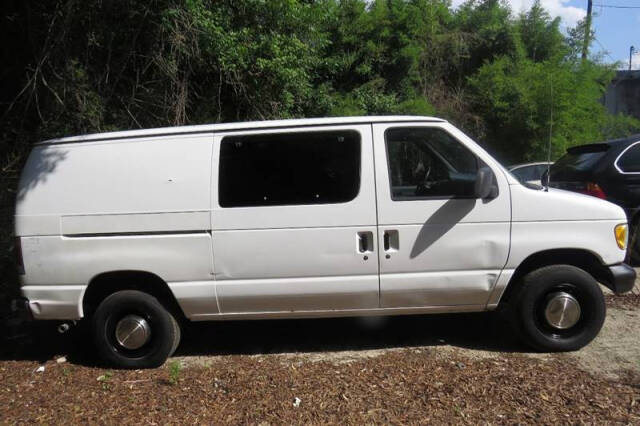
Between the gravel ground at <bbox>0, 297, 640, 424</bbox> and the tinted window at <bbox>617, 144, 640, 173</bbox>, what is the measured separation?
2.33 metres

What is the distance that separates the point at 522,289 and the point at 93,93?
6.33 m

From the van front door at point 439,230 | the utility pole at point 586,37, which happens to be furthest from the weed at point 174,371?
the utility pole at point 586,37

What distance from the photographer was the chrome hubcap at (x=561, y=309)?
14.1 feet

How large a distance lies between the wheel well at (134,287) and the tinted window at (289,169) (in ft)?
3.09

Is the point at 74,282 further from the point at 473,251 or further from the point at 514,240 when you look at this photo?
the point at 514,240

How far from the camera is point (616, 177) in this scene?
6.62m

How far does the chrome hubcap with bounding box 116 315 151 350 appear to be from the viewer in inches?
172

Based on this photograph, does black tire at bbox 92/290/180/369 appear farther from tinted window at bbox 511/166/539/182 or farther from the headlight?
tinted window at bbox 511/166/539/182

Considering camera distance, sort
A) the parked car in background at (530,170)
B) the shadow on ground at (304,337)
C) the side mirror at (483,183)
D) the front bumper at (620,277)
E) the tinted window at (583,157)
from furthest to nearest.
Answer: the parked car in background at (530,170)
the tinted window at (583,157)
the shadow on ground at (304,337)
the front bumper at (620,277)
the side mirror at (483,183)

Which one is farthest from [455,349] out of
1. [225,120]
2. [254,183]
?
[225,120]

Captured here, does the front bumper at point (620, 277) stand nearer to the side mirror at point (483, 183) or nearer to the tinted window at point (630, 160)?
the side mirror at point (483, 183)

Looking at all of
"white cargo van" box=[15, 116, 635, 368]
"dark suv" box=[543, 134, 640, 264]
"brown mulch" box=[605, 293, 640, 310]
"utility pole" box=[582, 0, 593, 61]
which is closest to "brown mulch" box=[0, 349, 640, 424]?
"white cargo van" box=[15, 116, 635, 368]

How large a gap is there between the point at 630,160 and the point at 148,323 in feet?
20.3

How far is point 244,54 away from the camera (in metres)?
7.73
